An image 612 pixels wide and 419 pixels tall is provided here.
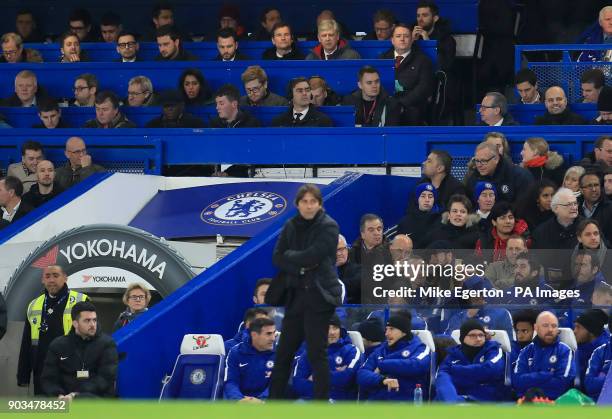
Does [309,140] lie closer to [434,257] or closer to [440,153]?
[440,153]

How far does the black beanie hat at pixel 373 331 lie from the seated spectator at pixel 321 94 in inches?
208

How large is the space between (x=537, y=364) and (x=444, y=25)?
770cm

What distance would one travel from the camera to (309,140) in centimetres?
1800

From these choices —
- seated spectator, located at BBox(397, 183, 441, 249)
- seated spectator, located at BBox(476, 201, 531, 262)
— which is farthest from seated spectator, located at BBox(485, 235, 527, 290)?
seated spectator, located at BBox(397, 183, 441, 249)

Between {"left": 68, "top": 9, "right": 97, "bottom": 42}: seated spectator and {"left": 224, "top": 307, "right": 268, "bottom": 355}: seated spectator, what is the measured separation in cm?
782

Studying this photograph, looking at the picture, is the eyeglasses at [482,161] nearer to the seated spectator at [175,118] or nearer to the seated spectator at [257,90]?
the seated spectator at [257,90]

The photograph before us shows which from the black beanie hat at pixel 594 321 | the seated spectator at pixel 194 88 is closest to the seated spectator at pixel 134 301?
the black beanie hat at pixel 594 321

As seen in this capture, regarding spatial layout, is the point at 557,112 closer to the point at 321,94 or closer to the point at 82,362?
the point at 321,94

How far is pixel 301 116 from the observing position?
59.4 ft

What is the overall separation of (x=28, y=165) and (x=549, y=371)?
7029 mm

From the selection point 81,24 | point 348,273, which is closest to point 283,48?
point 81,24

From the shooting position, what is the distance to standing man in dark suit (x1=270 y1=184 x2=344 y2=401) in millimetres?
11633

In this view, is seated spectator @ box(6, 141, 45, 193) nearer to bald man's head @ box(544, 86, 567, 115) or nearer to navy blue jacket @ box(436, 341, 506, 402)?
bald man's head @ box(544, 86, 567, 115)

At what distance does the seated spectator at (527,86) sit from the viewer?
17891 millimetres
